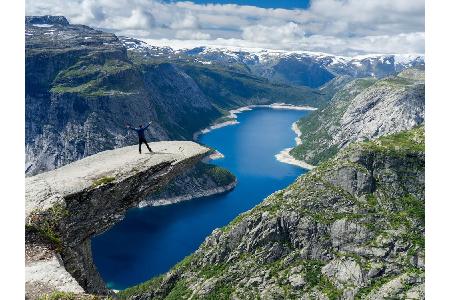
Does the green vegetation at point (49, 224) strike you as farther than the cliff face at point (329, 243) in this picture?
No

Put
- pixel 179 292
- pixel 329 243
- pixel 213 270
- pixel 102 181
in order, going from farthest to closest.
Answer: pixel 213 270
pixel 329 243
pixel 179 292
pixel 102 181

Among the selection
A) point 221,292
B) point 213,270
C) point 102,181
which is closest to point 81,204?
point 102,181

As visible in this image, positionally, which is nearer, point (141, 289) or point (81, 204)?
point (81, 204)

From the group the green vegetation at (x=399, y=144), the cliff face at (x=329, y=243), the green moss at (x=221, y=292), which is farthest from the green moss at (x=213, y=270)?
the green vegetation at (x=399, y=144)

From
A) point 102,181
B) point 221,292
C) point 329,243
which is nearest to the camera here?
point 102,181

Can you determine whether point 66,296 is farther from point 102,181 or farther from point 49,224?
point 102,181

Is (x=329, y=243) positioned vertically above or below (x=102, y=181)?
Answer: below

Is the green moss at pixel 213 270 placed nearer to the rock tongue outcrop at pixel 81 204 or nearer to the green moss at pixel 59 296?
the rock tongue outcrop at pixel 81 204

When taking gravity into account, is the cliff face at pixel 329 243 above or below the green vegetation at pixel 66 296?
below
